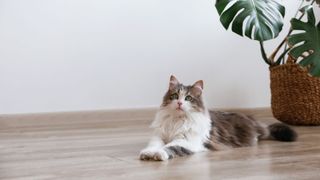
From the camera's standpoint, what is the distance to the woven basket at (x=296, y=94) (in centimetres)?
296

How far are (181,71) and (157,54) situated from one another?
0.71 ft

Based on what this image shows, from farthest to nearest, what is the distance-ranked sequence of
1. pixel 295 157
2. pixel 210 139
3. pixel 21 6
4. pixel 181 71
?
pixel 181 71, pixel 21 6, pixel 210 139, pixel 295 157

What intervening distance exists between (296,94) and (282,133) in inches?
31.8

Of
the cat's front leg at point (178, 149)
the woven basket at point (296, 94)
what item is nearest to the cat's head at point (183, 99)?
the cat's front leg at point (178, 149)

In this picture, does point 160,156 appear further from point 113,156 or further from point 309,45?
point 309,45

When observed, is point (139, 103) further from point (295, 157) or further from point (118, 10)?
point (295, 157)

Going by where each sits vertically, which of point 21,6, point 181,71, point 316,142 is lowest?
point 316,142

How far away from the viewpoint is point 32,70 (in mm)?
2771

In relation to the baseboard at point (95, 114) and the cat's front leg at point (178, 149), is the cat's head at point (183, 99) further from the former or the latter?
the baseboard at point (95, 114)

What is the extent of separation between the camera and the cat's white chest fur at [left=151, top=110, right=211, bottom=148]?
1.89m

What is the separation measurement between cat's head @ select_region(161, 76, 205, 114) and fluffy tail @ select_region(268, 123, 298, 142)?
1.67 feet

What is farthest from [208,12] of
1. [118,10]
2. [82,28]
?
[82,28]

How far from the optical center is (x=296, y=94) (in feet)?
9.84

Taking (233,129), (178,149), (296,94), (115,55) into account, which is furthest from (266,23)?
(115,55)
